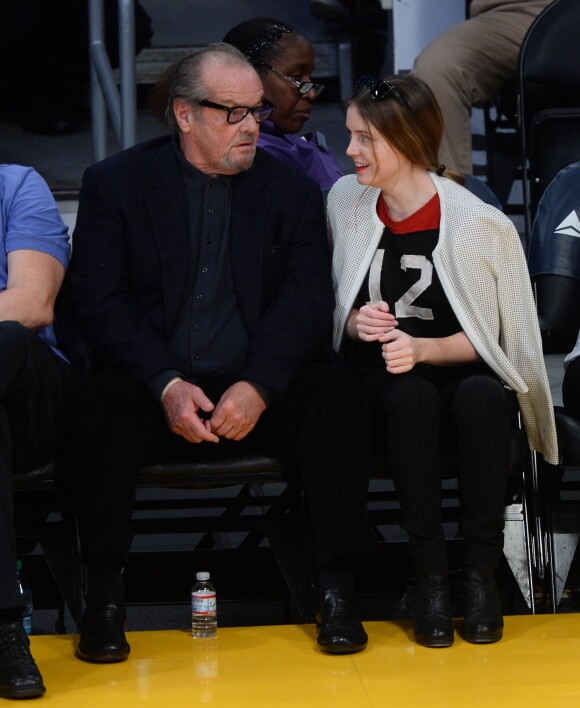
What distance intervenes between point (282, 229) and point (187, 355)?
1.17 feet

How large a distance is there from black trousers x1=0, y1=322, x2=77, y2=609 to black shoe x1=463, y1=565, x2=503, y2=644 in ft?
2.90

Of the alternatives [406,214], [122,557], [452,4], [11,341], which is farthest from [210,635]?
[452,4]

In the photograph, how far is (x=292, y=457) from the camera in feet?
8.97

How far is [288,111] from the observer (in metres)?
3.53

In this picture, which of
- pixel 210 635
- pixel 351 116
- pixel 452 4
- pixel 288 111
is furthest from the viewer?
pixel 452 4

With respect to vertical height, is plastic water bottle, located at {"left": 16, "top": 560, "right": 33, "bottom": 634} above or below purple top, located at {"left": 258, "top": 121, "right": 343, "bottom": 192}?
below

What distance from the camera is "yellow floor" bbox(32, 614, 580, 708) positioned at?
2328 mm

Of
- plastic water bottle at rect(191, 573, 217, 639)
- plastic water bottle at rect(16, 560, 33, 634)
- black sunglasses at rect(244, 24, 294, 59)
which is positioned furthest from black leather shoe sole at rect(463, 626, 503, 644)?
black sunglasses at rect(244, 24, 294, 59)

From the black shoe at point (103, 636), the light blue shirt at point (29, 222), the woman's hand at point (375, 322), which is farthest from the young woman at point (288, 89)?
the black shoe at point (103, 636)

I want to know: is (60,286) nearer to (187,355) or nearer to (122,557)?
(187,355)

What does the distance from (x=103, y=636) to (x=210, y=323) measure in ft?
2.41

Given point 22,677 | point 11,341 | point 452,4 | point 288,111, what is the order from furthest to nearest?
point 452,4, point 288,111, point 11,341, point 22,677

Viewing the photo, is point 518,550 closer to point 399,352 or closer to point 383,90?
point 399,352

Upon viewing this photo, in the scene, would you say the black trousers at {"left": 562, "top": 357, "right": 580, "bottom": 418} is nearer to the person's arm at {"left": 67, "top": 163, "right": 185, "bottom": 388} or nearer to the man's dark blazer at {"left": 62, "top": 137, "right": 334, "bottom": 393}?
the man's dark blazer at {"left": 62, "top": 137, "right": 334, "bottom": 393}
